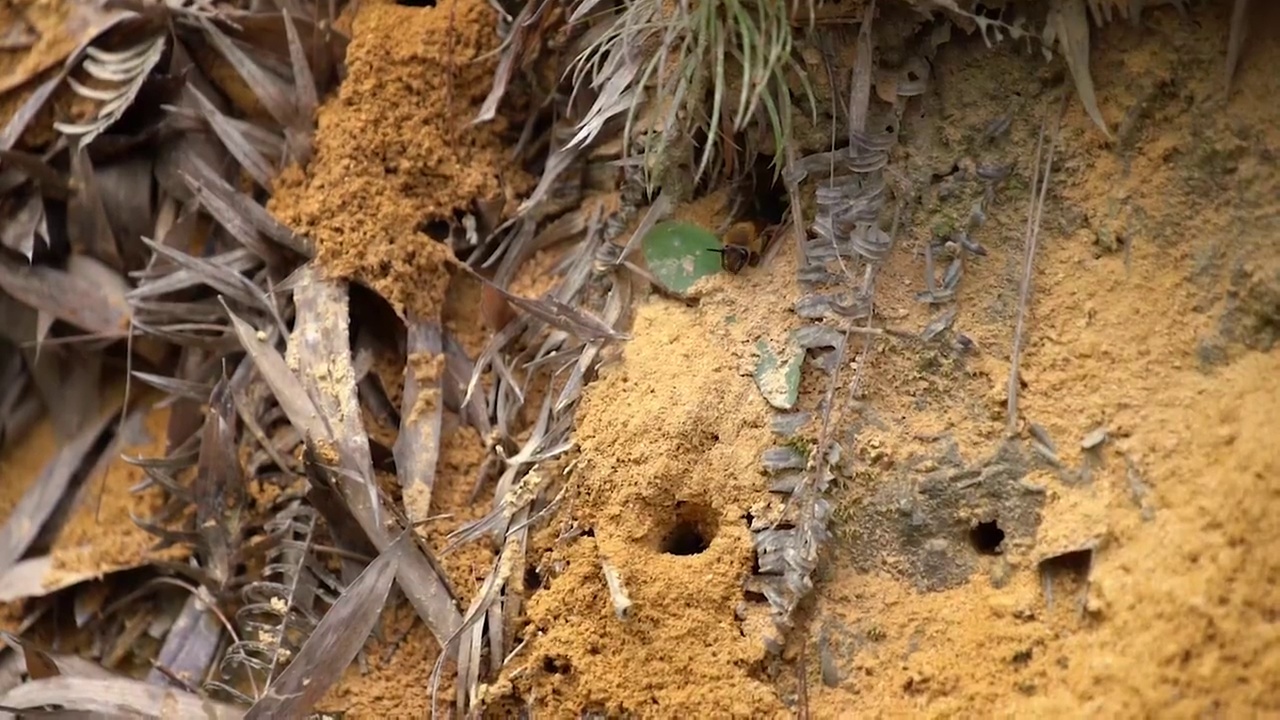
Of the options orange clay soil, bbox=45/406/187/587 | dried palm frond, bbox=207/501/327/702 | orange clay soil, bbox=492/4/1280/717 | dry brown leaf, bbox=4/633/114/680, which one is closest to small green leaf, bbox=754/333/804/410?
orange clay soil, bbox=492/4/1280/717

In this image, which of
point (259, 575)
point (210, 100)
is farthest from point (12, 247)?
point (259, 575)

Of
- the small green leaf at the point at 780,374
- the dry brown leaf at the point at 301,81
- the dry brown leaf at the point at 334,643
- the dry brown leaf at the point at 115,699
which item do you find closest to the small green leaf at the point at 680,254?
the small green leaf at the point at 780,374

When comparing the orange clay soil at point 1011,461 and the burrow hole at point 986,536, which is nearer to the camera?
the orange clay soil at point 1011,461

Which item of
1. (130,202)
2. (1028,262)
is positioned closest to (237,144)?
(130,202)

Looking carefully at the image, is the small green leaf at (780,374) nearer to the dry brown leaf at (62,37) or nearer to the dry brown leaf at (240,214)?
the dry brown leaf at (240,214)

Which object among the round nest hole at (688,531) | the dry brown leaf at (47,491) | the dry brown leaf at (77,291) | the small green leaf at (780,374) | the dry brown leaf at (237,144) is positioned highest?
the dry brown leaf at (237,144)
